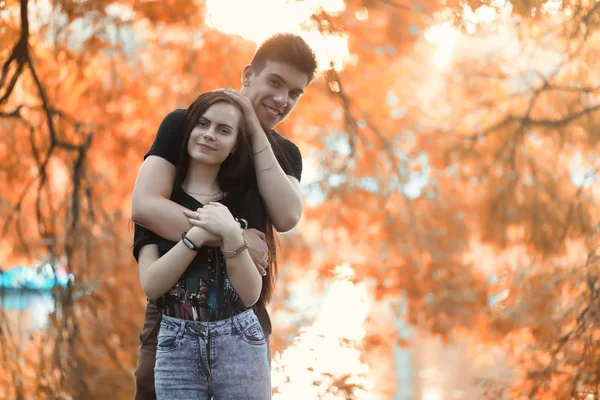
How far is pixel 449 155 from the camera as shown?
4473 mm

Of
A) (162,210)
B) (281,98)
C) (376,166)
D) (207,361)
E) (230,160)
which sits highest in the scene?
(376,166)

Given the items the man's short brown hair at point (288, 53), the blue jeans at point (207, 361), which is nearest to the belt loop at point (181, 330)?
the blue jeans at point (207, 361)

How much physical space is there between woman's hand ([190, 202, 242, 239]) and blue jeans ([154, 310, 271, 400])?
6.2 inches

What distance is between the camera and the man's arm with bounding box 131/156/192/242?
4.17 feet

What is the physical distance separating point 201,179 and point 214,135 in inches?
3.9

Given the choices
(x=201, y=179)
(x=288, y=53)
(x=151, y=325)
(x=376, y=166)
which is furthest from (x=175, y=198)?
(x=376, y=166)

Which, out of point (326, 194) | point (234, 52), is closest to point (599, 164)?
point (326, 194)

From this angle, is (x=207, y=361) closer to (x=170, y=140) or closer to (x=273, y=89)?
(x=170, y=140)

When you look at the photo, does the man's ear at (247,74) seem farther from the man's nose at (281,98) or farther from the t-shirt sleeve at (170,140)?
the t-shirt sleeve at (170,140)

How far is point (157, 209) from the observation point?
127cm

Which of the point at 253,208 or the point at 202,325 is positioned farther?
the point at 253,208

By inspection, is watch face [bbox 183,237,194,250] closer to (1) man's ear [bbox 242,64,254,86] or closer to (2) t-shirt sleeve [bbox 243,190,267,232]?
(2) t-shirt sleeve [bbox 243,190,267,232]

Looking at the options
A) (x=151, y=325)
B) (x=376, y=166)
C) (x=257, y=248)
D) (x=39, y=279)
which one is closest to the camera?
(x=257, y=248)

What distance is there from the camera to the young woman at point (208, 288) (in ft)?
4.08
